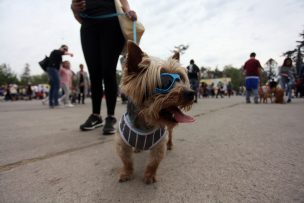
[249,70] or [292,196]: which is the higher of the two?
[249,70]

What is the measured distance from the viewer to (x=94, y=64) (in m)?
3.41

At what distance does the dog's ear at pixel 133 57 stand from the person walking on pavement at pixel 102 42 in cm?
148

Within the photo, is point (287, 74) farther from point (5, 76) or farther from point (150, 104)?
point (5, 76)

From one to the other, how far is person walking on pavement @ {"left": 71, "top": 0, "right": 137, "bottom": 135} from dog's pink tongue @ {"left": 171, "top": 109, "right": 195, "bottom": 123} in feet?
5.58

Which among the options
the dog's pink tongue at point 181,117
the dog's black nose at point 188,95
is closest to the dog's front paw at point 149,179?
the dog's pink tongue at point 181,117

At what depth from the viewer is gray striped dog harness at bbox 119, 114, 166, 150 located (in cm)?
182

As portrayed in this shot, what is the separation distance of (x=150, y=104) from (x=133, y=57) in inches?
16.3

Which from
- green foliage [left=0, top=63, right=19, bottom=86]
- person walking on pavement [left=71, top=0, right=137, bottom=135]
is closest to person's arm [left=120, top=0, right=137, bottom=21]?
person walking on pavement [left=71, top=0, right=137, bottom=135]

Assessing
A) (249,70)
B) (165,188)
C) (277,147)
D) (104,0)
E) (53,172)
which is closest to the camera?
(165,188)

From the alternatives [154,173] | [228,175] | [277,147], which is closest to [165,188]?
[154,173]

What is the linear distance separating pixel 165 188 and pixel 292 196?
79cm

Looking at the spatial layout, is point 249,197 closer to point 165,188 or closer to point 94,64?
point 165,188

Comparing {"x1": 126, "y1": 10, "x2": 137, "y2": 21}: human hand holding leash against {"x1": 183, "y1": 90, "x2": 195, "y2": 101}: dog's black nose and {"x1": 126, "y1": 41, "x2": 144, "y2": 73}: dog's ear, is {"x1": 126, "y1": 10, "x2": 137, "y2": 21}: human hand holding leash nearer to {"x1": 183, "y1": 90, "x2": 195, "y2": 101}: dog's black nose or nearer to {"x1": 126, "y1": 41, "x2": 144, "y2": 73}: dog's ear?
{"x1": 126, "y1": 41, "x2": 144, "y2": 73}: dog's ear

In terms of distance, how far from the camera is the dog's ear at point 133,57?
1.79 metres
